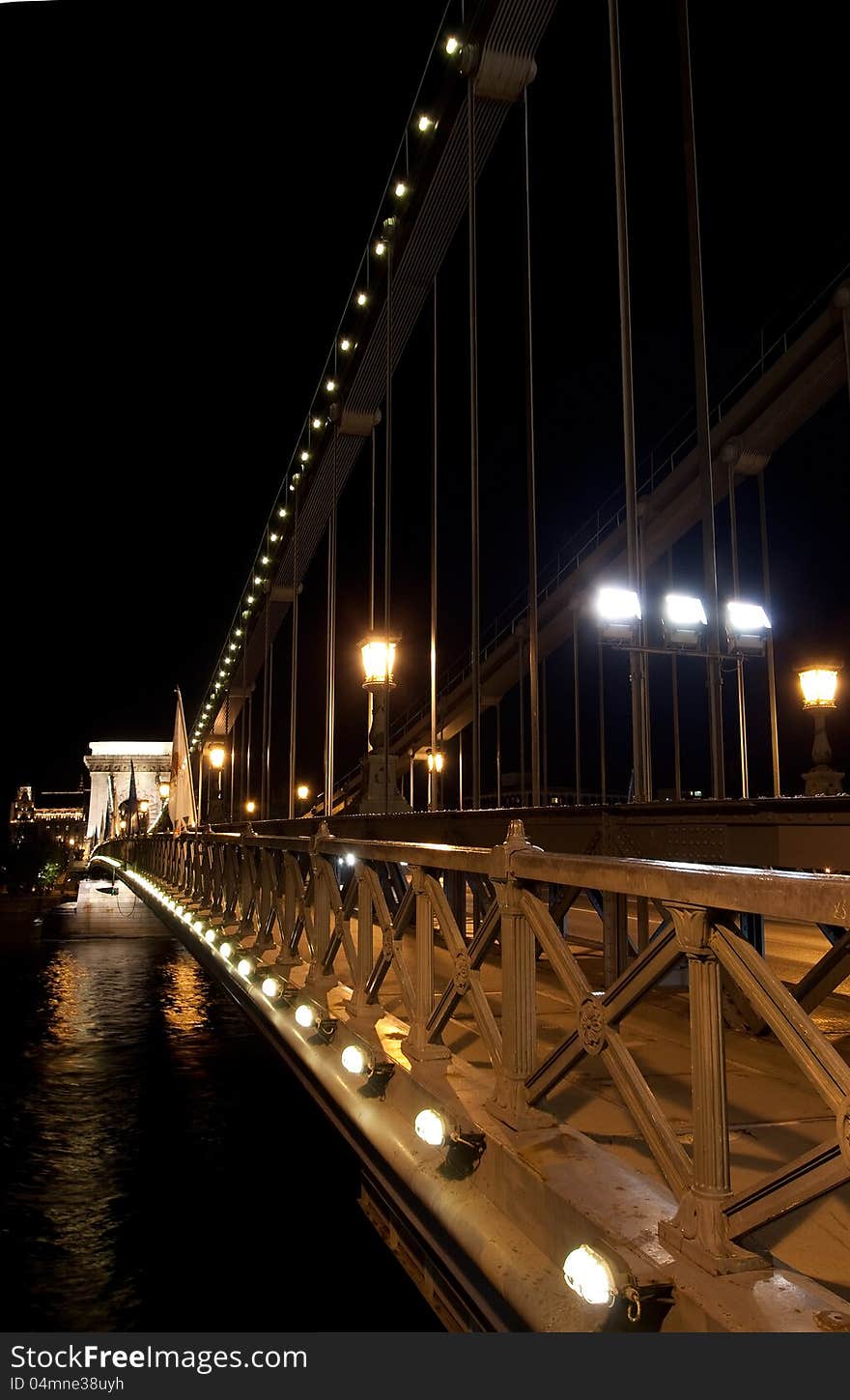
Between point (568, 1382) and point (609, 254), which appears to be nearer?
point (568, 1382)

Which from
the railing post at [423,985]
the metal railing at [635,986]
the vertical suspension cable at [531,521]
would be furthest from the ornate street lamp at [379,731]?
the railing post at [423,985]

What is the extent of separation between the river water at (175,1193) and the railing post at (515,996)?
110 centimetres

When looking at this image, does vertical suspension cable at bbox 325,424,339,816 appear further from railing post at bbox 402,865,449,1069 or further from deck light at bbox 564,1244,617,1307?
deck light at bbox 564,1244,617,1307

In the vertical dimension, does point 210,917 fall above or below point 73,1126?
above


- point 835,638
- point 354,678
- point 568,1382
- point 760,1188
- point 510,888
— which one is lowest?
point 568,1382

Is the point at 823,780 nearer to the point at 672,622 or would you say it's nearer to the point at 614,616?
the point at 672,622

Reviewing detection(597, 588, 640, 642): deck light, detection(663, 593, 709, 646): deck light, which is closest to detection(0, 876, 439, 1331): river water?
detection(597, 588, 640, 642): deck light

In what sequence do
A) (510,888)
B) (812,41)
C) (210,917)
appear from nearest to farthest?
1. (510,888)
2. (210,917)
3. (812,41)

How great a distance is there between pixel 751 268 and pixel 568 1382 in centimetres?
1453

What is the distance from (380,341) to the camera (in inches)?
698

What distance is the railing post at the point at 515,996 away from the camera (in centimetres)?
272

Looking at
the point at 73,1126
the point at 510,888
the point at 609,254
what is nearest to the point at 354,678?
the point at 609,254

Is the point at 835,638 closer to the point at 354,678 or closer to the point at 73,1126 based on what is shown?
the point at 73,1126

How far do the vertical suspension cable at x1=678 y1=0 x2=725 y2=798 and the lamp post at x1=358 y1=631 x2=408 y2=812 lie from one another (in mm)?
3757
